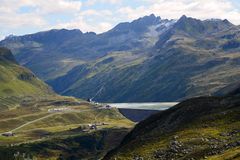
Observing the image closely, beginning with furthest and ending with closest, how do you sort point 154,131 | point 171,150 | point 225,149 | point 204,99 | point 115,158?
point 204,99, point 154,131, point 115,158, point 171,150, point 225,149

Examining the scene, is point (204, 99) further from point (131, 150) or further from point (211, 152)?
point (211, 152)

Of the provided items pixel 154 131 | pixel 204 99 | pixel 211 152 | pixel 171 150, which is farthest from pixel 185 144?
pixel 204 99

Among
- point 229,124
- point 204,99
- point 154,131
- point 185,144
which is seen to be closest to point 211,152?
point 185,144

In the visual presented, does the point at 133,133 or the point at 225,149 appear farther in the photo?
the point at 133,133

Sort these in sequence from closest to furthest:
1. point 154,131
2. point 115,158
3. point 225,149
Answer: point 225,149 → point 115,158 → point 154,131

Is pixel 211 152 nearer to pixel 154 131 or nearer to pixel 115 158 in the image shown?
pixel 115 158

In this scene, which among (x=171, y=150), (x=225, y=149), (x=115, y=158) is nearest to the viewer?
(x=225, y=149)
